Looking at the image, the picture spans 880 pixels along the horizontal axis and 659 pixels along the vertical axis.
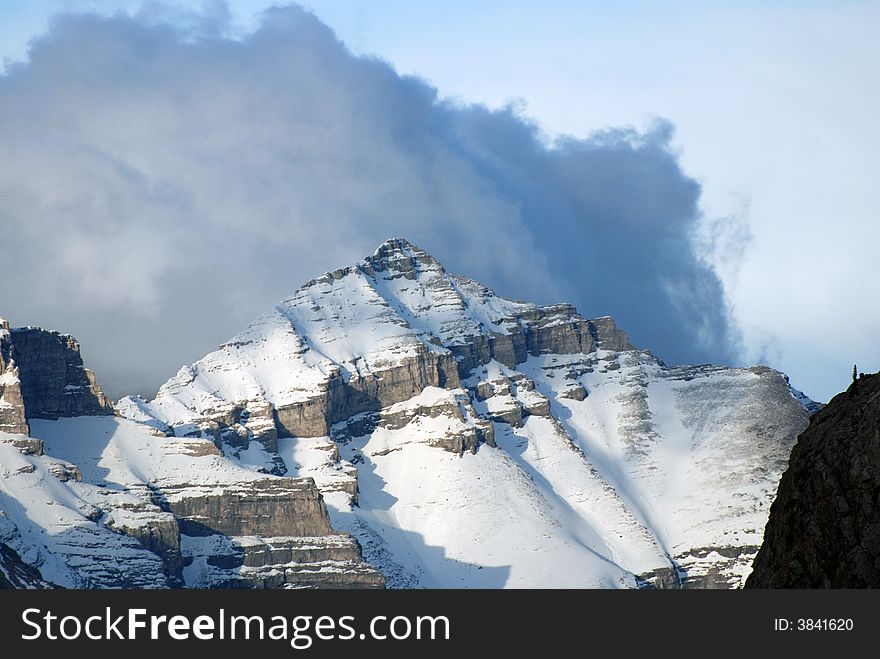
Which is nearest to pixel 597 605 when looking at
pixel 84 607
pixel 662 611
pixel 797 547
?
pixel 662 611

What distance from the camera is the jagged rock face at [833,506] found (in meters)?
61.9

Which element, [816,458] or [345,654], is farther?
[816,458]

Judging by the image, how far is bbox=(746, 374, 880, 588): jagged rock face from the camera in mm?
61875

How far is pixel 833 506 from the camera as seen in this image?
209ft

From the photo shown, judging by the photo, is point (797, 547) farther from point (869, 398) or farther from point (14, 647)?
point (14, 647)

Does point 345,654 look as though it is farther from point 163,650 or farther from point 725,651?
point 725,651

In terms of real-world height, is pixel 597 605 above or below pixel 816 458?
below

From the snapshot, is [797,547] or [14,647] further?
[797,547]

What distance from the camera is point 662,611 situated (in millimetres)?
57562

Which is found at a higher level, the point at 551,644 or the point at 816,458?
the point at 816,458

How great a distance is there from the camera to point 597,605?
5819 cm

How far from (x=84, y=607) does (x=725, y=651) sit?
22029 mm

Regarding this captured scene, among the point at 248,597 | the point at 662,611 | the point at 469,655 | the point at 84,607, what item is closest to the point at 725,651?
the point at 662,611

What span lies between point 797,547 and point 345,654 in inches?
767
